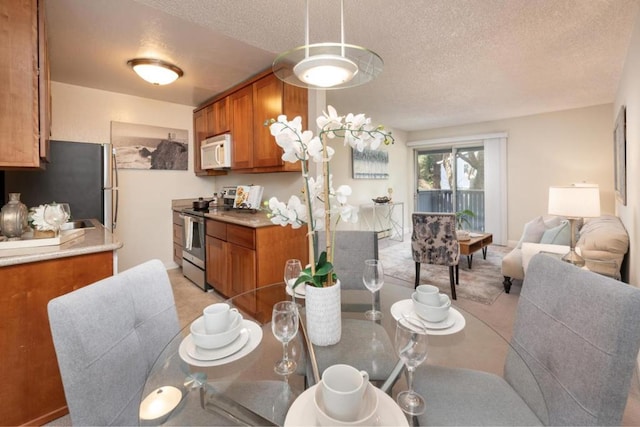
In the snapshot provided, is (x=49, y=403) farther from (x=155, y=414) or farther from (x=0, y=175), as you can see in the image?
(x=0, y=175)

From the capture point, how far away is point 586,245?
2.60 m

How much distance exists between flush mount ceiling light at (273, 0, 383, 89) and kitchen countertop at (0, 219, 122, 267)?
1.36 m

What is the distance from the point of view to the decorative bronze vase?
147 centimetres

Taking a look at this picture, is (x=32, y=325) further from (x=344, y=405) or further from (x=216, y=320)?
(x=344, y=405)

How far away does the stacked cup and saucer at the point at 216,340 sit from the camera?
2.90ft

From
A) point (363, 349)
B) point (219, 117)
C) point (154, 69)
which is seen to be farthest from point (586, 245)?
point (154, 69)

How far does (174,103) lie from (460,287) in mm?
4533

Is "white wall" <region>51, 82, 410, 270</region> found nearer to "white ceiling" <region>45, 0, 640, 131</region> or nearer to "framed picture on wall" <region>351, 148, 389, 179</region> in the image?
"white ceiling" <region>45, 0, 640, 131</region>

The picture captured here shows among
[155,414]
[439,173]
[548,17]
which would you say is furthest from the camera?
[439,173]

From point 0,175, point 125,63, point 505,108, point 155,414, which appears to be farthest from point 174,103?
point 505,108

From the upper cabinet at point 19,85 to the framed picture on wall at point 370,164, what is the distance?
4330 millimetres

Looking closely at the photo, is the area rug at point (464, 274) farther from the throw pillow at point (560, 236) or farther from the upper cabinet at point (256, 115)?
the upper cabinet at point (256, 115)

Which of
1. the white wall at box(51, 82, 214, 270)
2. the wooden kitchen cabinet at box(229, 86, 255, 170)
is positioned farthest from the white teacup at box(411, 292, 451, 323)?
the white wall at box(51, 82, 214, 270)

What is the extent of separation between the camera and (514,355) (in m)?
1.05
